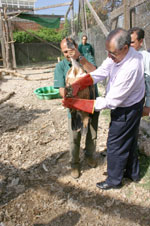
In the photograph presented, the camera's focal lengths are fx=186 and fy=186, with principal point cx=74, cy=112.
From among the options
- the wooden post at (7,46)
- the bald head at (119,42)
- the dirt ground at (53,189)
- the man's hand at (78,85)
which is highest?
the wooden post at (7,46)

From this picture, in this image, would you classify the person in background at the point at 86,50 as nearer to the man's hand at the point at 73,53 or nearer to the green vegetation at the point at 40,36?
the man's hand at the point at 73,53

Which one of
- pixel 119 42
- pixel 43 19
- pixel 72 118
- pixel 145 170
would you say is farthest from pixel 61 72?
pixel 43 19

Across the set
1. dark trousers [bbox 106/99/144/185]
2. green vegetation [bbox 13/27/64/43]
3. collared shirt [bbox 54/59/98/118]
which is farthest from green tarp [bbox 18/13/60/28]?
dark trousers [bbox 106/99/144/185]

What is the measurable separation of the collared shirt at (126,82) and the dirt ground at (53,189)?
122cm

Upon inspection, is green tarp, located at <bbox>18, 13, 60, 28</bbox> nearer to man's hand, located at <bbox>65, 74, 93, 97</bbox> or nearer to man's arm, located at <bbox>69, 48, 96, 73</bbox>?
man's arm, located at <bbox>69, 48, 96, 73</bbox>

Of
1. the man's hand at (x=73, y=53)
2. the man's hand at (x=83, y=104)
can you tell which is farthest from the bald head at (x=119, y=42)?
the man's hand at (x=83, y=104)

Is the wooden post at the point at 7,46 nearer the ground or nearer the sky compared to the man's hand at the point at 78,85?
nearer the sky

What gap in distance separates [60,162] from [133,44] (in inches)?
81.7

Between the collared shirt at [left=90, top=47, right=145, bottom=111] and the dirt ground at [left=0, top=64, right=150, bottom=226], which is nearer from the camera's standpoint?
the collared shirt at [left=90, top=47, right=145, bottom=111]

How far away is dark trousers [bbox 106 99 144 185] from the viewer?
202 centimetres

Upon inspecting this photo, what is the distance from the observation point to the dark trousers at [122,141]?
2.02 m

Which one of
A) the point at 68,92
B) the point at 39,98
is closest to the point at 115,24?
the point at 39,98

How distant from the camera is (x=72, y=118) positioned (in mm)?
2111

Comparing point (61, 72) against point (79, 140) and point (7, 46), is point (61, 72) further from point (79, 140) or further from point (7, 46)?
point (7, 46)
